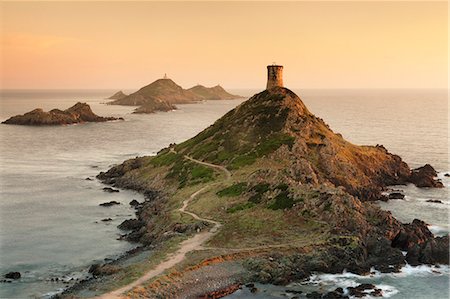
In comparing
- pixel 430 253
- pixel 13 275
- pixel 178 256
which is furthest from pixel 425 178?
pixel 13 275

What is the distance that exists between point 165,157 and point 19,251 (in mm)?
65953

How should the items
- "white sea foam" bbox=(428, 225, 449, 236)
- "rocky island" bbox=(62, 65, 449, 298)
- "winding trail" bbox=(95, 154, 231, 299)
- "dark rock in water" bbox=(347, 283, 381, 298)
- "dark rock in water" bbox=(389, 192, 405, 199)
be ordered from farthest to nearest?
"dark rock in water" bbox=(389, 192, 405, 199)
"white sea foam" bbox=(428, 225, 449, 236)
"rocky island" bbox=(62, 65, 449, 298)
"dark rock in water" bbox=(347, 283, 381, 298)
"winding trail" bbox=(95, 154, 231, 299)

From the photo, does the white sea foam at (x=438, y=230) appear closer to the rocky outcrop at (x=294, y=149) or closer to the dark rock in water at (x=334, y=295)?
the rocky outcrop at (x=294, y=149)

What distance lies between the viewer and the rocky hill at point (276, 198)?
2916 inches

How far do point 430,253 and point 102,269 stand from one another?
166 ft

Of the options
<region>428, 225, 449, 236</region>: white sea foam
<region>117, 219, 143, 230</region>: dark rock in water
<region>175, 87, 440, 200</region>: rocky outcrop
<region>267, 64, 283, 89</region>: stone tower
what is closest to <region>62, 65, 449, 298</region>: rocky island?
<region>175, 87, 440, 200</region>: rocky outcrop

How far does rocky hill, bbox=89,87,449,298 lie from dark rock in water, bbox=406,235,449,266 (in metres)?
0.16

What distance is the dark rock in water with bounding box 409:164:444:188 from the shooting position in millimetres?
131925

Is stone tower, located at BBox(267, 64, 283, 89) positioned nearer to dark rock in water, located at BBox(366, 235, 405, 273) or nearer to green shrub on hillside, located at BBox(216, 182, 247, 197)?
green shrub on hillside, located at BBox(216, 182, 247, 197)

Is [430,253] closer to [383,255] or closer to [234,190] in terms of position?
[383,255]

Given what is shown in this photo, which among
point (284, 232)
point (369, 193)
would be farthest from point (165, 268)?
point (369, 193)

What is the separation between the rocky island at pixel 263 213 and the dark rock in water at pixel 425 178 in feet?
1.56

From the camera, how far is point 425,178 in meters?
134

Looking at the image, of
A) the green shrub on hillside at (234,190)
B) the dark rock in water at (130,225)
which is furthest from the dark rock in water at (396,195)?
the dark rock in water at (130,225)
